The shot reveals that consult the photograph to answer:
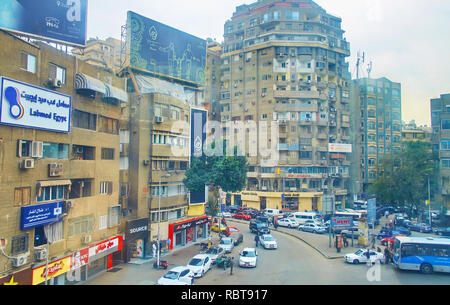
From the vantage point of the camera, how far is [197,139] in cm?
3644

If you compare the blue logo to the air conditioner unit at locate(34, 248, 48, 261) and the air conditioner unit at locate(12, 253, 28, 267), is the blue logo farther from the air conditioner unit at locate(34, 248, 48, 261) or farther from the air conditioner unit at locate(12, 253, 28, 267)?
the air conditioner unit at locate(34, 248, 48, 261)

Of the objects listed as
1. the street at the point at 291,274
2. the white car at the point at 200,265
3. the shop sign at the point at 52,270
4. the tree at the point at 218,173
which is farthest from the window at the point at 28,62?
the tree at the point at 218,173

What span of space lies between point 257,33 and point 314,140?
24020mm

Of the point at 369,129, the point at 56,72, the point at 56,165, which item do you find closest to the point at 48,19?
the point at 56,72

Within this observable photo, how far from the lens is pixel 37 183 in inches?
712

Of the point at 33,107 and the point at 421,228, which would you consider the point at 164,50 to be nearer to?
the point at 33,107

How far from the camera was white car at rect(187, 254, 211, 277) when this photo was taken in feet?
75.0

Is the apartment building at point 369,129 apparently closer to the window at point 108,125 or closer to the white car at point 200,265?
the white car at point 200,265

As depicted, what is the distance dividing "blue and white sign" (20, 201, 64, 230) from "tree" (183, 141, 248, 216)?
1435cm

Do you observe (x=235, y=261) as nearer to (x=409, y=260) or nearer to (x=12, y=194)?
(x=409, y=260)

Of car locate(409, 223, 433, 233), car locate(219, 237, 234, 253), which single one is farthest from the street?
car locate(409, 223, 433, 233)

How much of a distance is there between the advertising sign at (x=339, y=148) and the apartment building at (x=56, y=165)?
4469 cm
